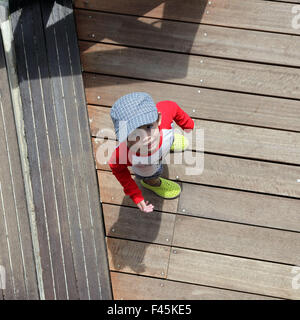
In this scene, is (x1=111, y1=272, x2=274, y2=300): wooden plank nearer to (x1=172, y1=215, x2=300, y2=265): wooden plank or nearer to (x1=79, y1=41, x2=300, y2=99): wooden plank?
(x1=172, y1=215, x2=300, y2=265): wooden plank

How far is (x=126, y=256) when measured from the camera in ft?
9.31

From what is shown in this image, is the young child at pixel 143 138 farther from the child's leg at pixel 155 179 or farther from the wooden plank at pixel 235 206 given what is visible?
the wooden plank at pixel 235 206

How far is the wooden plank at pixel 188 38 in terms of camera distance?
289 cm

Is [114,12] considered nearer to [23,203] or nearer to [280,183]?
[23,203]

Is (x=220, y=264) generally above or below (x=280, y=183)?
below

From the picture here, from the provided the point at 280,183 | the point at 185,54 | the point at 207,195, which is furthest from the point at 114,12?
the point at 280,183

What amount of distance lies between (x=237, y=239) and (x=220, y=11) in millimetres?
1570

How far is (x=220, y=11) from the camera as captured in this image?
2.95 meters

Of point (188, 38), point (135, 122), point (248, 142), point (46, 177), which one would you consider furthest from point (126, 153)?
point (188, 38)

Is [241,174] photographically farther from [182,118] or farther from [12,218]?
[12,218]

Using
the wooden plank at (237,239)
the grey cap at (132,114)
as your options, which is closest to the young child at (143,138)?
the grey cap at (132,114)

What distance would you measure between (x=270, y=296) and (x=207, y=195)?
76 centimetres

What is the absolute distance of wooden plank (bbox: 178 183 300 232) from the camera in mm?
2775

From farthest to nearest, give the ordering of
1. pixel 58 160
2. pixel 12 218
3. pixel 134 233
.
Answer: pixel 134 233, pixel 58 160, pixel 12 218
